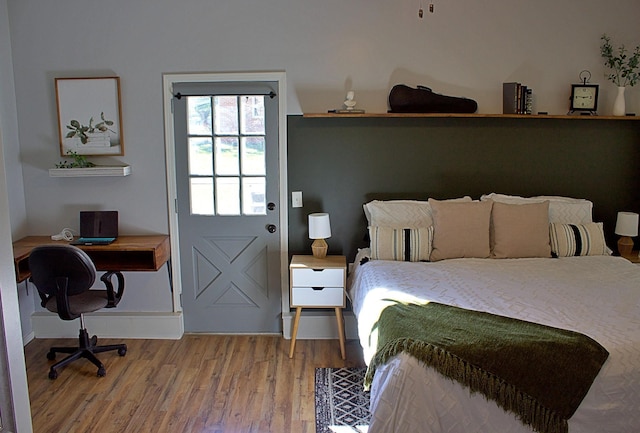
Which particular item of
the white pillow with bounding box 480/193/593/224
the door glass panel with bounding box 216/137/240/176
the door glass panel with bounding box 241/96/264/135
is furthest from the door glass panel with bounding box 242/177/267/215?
the white pillow with bounding box 480/193/593/224

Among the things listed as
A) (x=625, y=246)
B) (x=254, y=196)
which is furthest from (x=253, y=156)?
(x=625, y=246)

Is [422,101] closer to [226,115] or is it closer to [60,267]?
[226,115]

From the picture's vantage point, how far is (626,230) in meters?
3.52

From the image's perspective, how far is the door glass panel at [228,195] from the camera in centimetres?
370

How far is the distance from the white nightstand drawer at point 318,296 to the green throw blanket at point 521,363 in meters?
1.32

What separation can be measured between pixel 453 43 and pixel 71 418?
3.39 metres

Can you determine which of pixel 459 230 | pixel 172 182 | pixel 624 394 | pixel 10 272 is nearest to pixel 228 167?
pixel 172 182

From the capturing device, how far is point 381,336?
2268 mm

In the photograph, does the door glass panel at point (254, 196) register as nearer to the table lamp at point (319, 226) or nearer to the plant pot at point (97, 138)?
the table lamp at point (319, 226)

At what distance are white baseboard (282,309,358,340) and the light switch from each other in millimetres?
806

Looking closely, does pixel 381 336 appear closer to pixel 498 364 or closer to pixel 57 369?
pixel 498 364

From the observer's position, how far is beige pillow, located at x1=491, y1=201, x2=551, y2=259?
3.28 m

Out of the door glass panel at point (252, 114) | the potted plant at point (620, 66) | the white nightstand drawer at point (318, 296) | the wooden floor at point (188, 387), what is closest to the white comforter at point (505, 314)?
the white nightstand drawer at point (318, 296)

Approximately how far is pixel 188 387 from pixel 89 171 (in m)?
1.67
